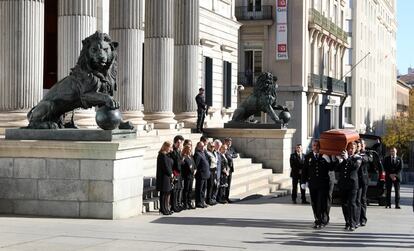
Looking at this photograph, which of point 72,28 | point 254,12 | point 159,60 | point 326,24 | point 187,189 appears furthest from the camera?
point 326,24

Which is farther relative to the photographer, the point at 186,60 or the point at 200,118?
the point at 186,60

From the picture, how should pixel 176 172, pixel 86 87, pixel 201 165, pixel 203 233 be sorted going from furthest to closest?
pixel 201 165, pixel 176 172, pixel 86 87, pixel 203 233

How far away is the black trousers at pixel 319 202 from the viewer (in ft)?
46.0

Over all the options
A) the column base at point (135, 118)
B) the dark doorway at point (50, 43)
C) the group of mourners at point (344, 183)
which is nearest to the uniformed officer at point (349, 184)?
the group of mourners at point (344, 183)

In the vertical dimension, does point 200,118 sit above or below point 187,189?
above

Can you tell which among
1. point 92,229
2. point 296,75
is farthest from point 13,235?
point 296,75

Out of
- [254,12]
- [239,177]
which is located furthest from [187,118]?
[254,12]

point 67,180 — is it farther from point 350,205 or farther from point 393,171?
point 393,171

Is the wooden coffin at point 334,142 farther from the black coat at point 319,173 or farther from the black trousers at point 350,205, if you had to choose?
the black trousers at point 350,205

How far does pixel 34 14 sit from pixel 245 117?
39.4 ft

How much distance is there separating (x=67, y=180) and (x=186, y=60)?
13362 mm

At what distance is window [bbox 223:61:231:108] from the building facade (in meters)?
0.05

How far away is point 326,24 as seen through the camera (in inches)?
2163

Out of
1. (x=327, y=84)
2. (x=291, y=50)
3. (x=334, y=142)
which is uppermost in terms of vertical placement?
(x=291, y=50)
